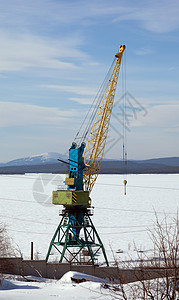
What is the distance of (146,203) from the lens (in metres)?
93.8

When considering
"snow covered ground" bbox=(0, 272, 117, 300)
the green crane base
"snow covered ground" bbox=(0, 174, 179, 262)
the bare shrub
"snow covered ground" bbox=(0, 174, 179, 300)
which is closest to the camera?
the bare shrub

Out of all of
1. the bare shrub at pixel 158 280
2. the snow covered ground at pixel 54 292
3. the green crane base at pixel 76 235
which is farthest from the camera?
the green crane base at pixel 76 235

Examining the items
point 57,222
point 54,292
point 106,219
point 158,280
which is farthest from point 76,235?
point 158,280

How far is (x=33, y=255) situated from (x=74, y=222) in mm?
6527

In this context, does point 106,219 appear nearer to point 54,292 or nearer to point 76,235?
point 76,235

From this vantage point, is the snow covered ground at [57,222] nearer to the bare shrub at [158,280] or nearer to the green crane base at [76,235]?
the bare shrub at [158,280]

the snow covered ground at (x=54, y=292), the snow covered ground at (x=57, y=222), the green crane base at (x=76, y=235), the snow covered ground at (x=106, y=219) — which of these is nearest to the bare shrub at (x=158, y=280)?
the snow covered ground at (x=54, y=292)

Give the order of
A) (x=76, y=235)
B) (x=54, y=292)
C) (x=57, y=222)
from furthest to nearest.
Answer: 1. (x=57, y=222)
2. (x=76, y=235)
3. (x=54, y=292)

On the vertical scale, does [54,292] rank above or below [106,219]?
below

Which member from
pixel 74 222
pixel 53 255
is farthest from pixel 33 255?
pixel 74 222

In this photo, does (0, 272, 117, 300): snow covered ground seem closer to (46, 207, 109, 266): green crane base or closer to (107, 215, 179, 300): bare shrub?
(107, 215, 179, 300): bare shrub

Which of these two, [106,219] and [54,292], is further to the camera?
[106,219]

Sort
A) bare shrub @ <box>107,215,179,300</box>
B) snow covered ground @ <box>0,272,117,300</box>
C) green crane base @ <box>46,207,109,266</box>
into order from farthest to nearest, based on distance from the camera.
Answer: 1. green crane base @ <box>46,207,109,266</box>
2. snow covered ground @ <box>0,272,117,300</box>
3. bare shrub @ <box>107,215,179,300</box>

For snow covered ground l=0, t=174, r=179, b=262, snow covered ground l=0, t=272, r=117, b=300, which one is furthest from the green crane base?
snow covered ground l=0, t=272, r=117, b=300
